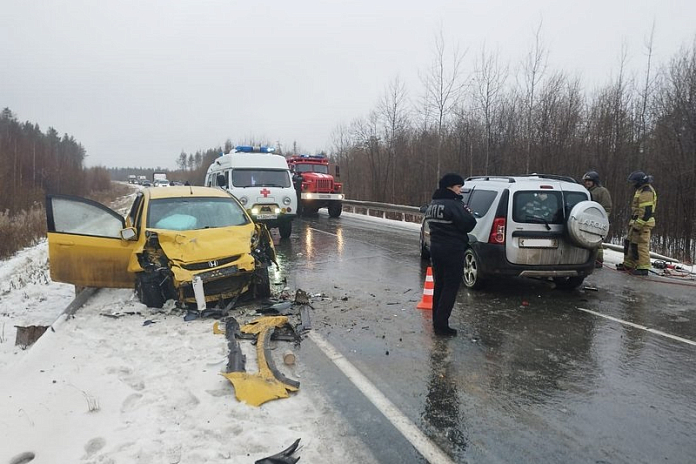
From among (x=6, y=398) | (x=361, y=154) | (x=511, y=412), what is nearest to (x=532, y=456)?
(x=511, y=412)

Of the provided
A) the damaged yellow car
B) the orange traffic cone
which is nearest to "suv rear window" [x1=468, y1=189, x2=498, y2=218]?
the orange traffic cone

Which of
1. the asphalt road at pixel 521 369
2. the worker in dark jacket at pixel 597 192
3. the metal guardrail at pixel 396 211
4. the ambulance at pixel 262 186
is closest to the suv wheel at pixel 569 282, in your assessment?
the asphalt road at pixel 521 369

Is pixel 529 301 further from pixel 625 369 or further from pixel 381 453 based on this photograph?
pixel 381 453

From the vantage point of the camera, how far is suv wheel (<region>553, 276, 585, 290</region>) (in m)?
7.55

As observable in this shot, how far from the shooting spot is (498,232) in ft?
22.7

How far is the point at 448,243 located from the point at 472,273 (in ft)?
8.21

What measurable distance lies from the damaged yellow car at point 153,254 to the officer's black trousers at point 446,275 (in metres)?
2.60

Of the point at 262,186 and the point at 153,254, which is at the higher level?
the point at 262,186

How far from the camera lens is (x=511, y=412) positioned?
11.7 feet

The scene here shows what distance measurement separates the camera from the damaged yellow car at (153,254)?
6.00 m

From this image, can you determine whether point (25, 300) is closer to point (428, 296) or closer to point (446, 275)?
point (428, 296)

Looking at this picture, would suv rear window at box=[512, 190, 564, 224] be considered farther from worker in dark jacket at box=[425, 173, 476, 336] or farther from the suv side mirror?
the suv side mirror

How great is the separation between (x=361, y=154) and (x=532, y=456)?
106 ft

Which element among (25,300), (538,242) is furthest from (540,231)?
(25,300)
